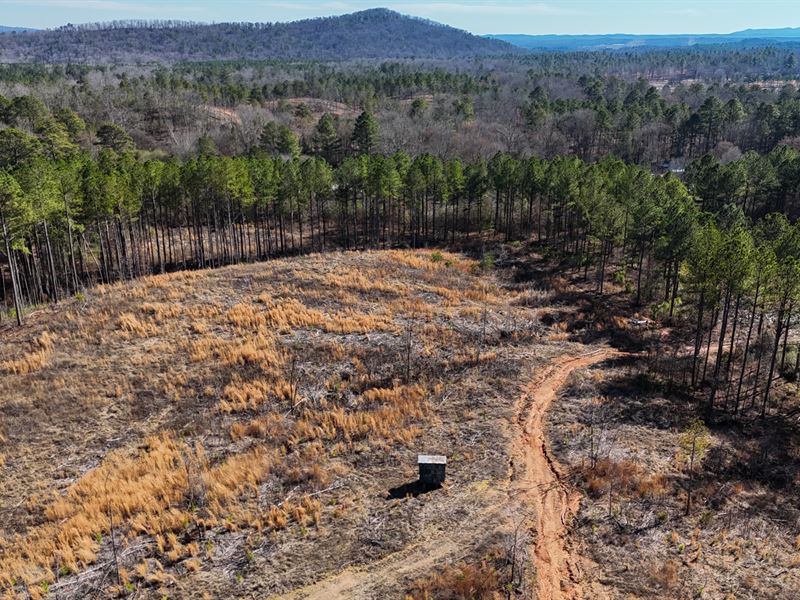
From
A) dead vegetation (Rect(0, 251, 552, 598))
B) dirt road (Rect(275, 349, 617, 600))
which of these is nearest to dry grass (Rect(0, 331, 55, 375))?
dead vegetation (Rect(0, 251, 552, 598))

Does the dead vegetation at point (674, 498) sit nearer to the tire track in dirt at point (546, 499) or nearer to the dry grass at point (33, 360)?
the tire track in dirt at point (546, 499)

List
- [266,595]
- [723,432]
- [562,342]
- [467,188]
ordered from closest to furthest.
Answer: [266,595] < [723,432] < [562,342] < [467,188]

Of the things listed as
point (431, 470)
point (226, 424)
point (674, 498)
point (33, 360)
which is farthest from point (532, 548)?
point (33, 360)

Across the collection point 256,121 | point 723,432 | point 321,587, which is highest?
point 256,121

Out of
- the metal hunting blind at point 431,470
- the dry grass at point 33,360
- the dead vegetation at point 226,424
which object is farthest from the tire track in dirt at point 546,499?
the dry grass at point 33,360

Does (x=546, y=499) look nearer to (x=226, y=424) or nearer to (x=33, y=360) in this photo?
(x=226, y=424)

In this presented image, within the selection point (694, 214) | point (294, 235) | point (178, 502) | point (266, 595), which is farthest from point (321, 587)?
point (294, 235)

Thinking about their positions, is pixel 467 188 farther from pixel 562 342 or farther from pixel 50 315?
pixel 50 315

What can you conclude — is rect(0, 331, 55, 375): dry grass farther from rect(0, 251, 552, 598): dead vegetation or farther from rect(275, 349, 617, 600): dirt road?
rect(275, 349, 617, 600): dirt road
